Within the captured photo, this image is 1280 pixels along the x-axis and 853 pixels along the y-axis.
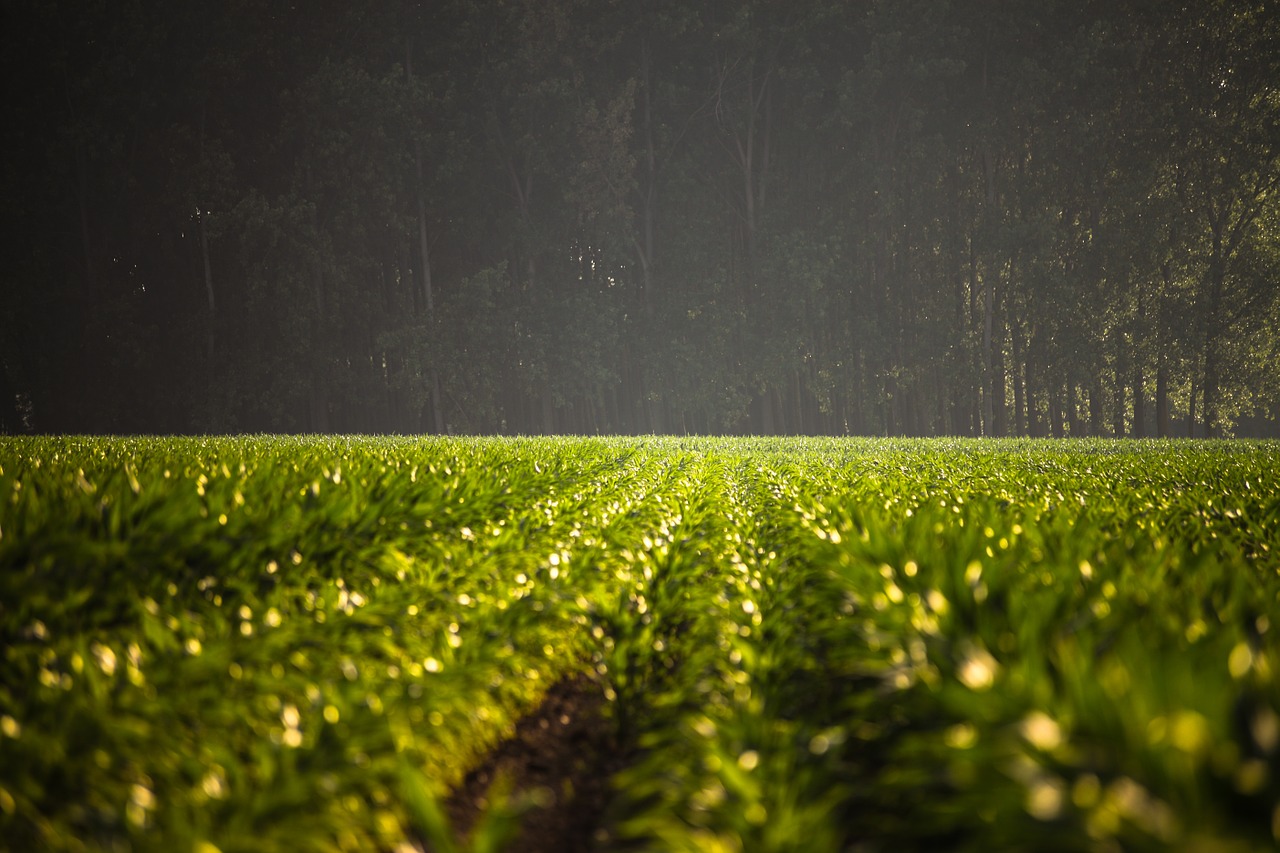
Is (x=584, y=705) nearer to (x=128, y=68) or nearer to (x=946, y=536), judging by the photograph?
(x=946, y=536)

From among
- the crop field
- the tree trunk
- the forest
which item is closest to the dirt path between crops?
the crop field

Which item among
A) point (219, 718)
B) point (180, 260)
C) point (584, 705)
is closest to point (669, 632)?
point (584, 705)

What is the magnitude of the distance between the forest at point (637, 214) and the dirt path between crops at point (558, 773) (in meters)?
38.5

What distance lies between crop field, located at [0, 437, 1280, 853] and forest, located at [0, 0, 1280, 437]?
37662 millimetres

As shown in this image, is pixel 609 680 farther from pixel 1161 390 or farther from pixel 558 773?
pixel 1161 390

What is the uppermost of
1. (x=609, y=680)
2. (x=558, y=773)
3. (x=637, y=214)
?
(x=637, y=214)

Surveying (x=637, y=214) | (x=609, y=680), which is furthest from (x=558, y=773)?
(x=637, y=214)

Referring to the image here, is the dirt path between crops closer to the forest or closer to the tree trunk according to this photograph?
the forest

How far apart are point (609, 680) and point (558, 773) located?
0.69 meters

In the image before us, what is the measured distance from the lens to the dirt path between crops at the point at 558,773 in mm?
3045

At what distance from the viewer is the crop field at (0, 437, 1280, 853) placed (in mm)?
1957

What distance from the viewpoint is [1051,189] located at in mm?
41062

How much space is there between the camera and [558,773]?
3586 millimetres

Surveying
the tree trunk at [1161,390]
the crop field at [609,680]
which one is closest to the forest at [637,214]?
the tree trunk at [1161,390]
